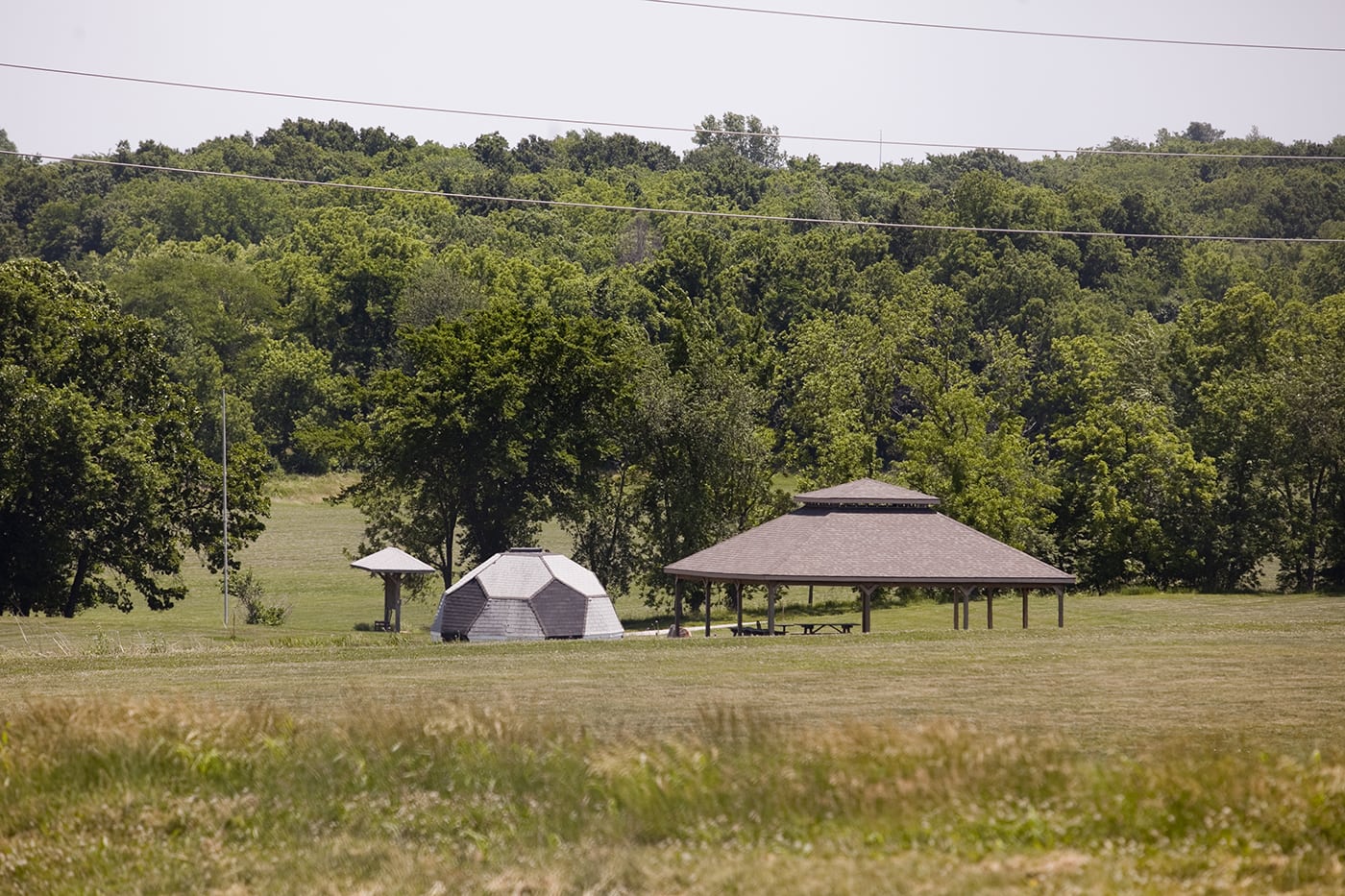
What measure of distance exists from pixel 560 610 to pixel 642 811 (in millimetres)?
45431

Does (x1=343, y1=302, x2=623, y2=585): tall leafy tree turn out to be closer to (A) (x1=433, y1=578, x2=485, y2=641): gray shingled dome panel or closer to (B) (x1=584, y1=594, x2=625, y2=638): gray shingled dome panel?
(B) (x1=584, y1=594, x2=625, y2=638): gray shingled dome panel

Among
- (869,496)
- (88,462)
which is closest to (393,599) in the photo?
(88,462)

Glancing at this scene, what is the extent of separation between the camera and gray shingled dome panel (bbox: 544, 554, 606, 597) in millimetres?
60531

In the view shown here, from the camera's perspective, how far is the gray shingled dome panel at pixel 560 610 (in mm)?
59188

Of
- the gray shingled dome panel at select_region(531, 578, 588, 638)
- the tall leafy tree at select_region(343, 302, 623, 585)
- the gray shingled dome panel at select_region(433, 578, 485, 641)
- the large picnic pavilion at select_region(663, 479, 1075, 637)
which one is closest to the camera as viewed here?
the large picnic pavilion at select_region(663, 479, 1075, 637)

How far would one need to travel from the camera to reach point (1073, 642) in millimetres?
36938

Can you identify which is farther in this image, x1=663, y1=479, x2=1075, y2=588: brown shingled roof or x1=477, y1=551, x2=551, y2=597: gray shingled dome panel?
x1=477, y1=551, x2=551, y2=597: gray shingled dome panel

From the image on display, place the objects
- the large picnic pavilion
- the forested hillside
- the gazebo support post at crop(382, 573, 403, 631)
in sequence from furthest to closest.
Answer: the forested hillside → the gazebo support post at crop(382, 573, 403, 631) → the large picnic pavilion

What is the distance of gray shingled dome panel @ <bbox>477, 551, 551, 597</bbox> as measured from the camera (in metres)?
59.6

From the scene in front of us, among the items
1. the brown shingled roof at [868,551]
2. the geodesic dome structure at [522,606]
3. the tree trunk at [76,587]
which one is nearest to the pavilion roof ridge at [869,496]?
the brown shingled roof at [868,551]

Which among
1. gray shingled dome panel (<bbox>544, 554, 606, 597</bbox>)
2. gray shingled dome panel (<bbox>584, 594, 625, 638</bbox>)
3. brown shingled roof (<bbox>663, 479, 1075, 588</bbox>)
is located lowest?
gray shingled dome panel (<bbox>584, 594, 625, 638</bbox>)

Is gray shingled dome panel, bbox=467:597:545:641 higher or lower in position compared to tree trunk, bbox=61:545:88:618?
lower

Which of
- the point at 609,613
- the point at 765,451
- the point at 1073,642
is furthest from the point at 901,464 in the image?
the point at 1073,642

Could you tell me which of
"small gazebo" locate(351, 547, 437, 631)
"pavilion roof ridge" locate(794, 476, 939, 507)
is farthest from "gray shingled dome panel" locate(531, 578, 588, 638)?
"pavilion roof ridge" locate(794, 476, 939, 507)
